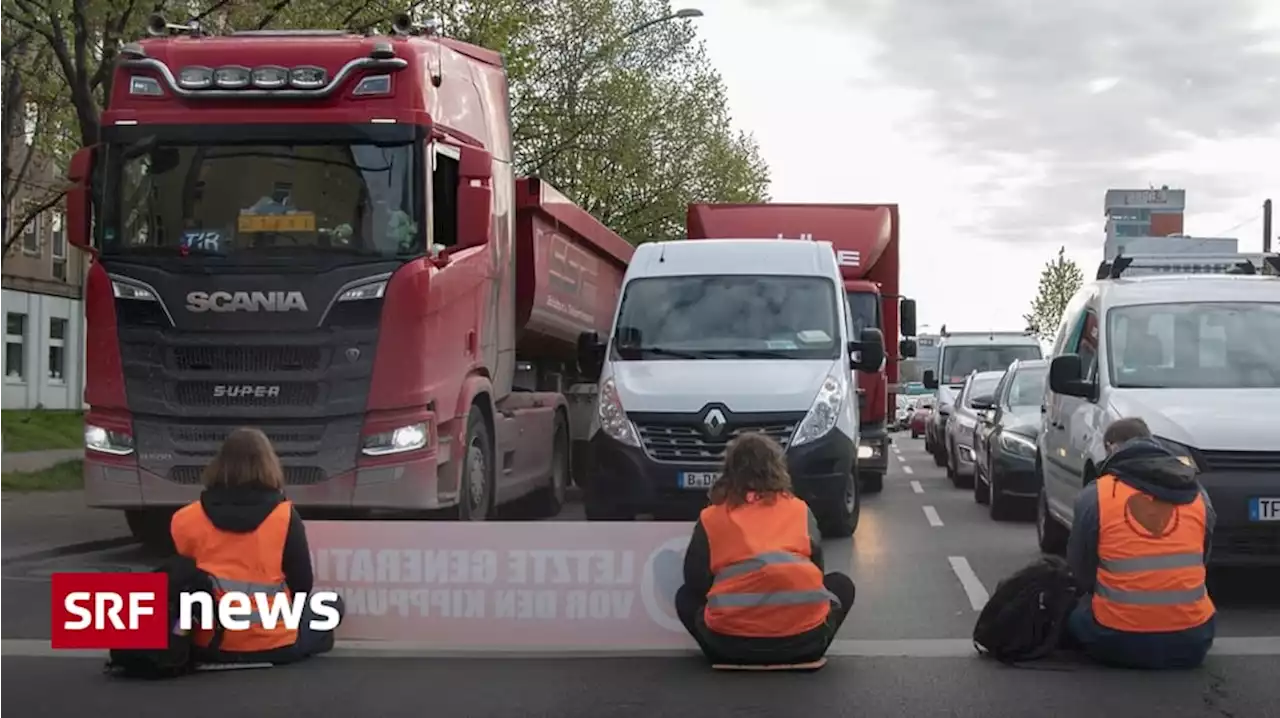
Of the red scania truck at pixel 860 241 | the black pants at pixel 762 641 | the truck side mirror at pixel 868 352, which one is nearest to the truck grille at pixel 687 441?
the truck side mirror at pixel 868 352

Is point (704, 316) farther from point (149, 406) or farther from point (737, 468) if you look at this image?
point (737, 468)

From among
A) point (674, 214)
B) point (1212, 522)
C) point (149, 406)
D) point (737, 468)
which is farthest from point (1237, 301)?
point (674, 214)

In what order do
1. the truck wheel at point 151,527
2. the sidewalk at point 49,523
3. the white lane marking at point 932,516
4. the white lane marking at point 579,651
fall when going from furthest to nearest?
the white lane marking at point 932,516
the sidewalk at point 49,523
the truck wheel at point 151,527
the white lane marking at point 579,651

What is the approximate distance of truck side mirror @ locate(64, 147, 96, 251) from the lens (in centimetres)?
1262

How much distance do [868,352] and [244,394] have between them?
18.1ft

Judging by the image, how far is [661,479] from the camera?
1380 centimetres

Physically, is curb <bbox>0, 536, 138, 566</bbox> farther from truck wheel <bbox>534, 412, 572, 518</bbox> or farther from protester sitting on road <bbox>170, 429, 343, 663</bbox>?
protester sitting on road <bbox>170, 429, 343, 663</bbox>

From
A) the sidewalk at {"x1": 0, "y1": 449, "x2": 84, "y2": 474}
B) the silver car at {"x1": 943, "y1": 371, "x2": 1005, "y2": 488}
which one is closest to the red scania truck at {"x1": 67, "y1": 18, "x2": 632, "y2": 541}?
the sidewalk at {"x1": 0, "y1": 449, "x2": 84, "y2": 474}

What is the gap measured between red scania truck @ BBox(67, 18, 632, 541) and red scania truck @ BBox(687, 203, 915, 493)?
8011 millimetres

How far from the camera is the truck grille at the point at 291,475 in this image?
1256 cm

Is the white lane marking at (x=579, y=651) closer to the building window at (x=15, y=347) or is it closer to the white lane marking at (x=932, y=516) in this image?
the white lane marking at (x=932, y=516)

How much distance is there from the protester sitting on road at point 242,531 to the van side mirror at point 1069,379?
19.3 feet

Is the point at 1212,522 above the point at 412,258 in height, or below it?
below

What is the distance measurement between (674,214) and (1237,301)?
33030 millimetres
